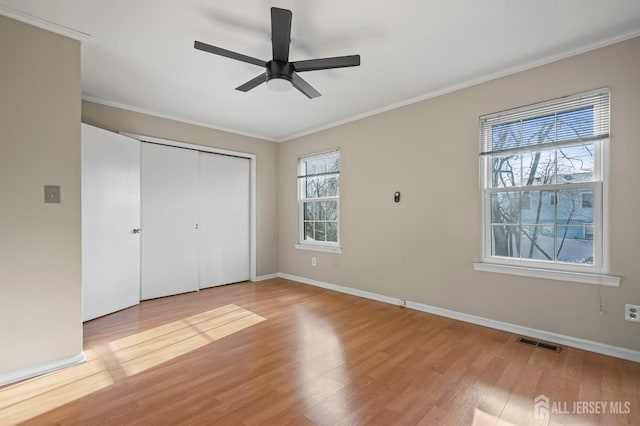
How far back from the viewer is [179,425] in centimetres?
168

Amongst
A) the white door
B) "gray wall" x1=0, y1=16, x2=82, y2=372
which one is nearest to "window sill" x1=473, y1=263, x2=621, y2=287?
"gray wall" x1=0, y1=16, x2=82, y2=372

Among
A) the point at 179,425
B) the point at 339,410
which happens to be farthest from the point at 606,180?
the point at 179,425

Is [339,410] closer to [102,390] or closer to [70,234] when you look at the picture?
[102,390]

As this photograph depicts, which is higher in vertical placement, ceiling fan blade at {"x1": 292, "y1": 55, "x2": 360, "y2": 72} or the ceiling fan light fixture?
ceiling fan blade at {"x1": 292, "y1": 55, "x2": 360, "y2": 72}

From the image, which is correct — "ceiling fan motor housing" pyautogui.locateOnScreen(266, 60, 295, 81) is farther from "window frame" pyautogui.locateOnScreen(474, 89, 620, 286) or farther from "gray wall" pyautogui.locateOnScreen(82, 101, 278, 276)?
"gray wall" pyautogui.locateOnScreen(82, 101, 278, 276)

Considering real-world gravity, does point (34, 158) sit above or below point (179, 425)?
above

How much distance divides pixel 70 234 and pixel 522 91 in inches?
167

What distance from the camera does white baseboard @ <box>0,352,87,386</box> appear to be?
2095 mm

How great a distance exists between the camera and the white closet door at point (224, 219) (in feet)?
15.6

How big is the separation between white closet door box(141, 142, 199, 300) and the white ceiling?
3.10ft

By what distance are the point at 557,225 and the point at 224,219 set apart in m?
4.43

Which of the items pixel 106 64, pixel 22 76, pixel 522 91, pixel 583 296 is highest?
pixel 106 64

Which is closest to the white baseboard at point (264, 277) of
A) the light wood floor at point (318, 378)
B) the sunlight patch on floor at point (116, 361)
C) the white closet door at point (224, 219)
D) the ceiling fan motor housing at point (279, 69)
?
the white closet door at point (224, 219)

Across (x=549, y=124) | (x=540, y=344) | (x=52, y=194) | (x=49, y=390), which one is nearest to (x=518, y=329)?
(x=540, y=344)
